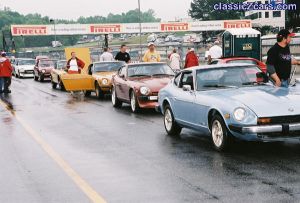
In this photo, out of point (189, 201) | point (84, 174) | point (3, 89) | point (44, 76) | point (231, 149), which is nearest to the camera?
point (189, 201)

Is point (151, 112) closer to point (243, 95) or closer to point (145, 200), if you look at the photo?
point (243, 95)

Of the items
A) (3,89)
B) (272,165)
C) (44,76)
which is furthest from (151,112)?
(44,76)

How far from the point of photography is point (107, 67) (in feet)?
66.2

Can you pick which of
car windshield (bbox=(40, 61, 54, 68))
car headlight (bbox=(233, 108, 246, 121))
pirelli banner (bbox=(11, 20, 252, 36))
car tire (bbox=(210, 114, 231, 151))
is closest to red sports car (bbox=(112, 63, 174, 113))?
car tire (bbox=(210, 114, 231, 151))

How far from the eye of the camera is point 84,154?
28.6ft

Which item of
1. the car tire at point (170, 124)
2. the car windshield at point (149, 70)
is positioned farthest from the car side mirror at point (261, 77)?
the car windshield at point (149, 70)

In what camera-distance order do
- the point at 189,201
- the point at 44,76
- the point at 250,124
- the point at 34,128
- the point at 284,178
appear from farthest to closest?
the point at 44,76
the point at 34,128
the point at 250,124
the point at 284,178
the point at 189,201

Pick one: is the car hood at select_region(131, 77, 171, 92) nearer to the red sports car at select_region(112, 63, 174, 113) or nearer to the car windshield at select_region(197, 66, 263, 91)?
the red sports car at select_region(112, 63, 174, 113)

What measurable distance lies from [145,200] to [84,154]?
3047 millimetres

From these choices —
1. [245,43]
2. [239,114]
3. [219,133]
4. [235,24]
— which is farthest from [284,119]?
[235,24]

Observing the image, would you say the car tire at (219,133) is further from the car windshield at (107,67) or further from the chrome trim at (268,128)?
the car windshield at (107,67)

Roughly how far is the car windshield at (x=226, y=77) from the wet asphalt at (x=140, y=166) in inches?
39.0

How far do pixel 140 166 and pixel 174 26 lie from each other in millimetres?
50801

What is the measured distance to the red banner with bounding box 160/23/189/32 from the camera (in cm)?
5756
